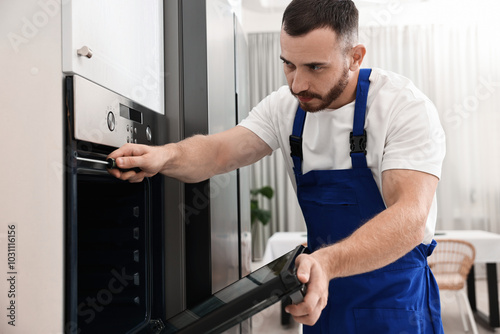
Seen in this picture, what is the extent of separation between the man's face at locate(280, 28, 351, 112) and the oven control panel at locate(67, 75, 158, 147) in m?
0.38

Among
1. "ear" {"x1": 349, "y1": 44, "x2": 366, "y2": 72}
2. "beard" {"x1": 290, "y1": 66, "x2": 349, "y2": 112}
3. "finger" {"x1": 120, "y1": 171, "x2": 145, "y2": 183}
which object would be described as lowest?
"finger" {"x1": 120, "y1": 171, "x2": 145, "y2": 183}

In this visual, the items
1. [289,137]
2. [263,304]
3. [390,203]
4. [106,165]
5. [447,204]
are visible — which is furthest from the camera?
[447,204]

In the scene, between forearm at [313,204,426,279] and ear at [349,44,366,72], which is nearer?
forearm at [313,204,426,279]

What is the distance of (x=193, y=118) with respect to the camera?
1.27 meters

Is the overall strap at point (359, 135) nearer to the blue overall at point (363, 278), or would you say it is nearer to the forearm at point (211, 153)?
the blue overall at point (363, 278)

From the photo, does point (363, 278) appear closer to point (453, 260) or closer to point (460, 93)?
point (453, 260)

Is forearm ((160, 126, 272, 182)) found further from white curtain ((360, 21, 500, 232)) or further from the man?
white curtain ((360, 21, 500, 232))

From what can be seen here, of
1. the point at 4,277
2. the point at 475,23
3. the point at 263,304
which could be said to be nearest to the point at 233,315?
the point at 263,304

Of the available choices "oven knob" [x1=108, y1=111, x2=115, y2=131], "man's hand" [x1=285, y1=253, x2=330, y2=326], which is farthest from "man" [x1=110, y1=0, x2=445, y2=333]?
"man's hand" [x1=285, y1=253, x2=330, y2=326]

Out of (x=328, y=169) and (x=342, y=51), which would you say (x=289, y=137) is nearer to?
(x=328, y=169)

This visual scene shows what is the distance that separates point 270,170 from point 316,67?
4944mm

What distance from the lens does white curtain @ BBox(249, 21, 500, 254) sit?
227 inches

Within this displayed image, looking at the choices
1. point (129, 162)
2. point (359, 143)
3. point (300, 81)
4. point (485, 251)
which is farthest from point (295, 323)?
point (129, 162)

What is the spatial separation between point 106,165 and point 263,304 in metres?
0.41
